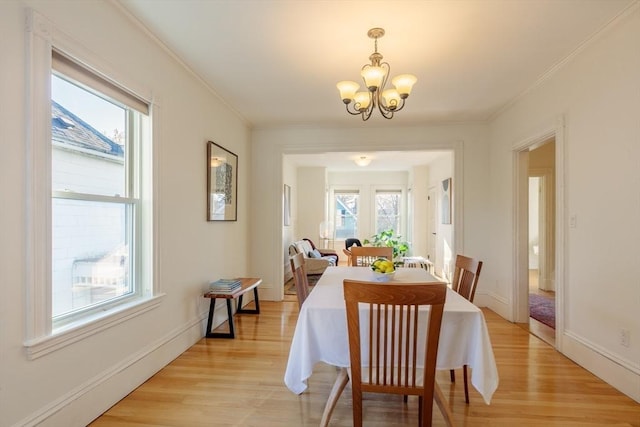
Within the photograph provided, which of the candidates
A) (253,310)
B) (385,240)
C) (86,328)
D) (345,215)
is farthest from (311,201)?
(86,328)

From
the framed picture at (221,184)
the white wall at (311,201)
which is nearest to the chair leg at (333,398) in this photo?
the framed picture at (221,184)

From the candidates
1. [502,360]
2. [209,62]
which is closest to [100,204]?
[209,62]

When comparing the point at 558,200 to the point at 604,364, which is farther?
the point at 558,200

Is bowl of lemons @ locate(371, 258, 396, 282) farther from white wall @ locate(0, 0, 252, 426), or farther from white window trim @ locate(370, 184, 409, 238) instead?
white window trim @ locate(370, 184, 409, 238)

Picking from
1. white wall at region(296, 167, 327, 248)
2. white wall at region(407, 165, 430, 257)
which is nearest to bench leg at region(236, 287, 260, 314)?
white wall at region(296, 167, 327, 248)

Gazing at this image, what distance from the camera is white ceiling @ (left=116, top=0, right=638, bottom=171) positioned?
A: 2080mm

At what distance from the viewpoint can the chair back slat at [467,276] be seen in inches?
84.7

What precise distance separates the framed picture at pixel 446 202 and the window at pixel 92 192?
16.6ft

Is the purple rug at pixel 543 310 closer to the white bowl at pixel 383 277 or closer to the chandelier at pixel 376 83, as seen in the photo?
the white bowl at pixel 383 277

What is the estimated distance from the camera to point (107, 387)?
6.61ft

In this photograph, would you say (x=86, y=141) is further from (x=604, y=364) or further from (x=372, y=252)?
(x=604, y=364)

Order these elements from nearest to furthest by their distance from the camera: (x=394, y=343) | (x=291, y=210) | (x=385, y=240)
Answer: (x=394, y=343), (x=291, y=210), (x=385, y=240)

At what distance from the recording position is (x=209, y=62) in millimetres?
2848

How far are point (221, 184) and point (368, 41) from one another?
2.16 m
